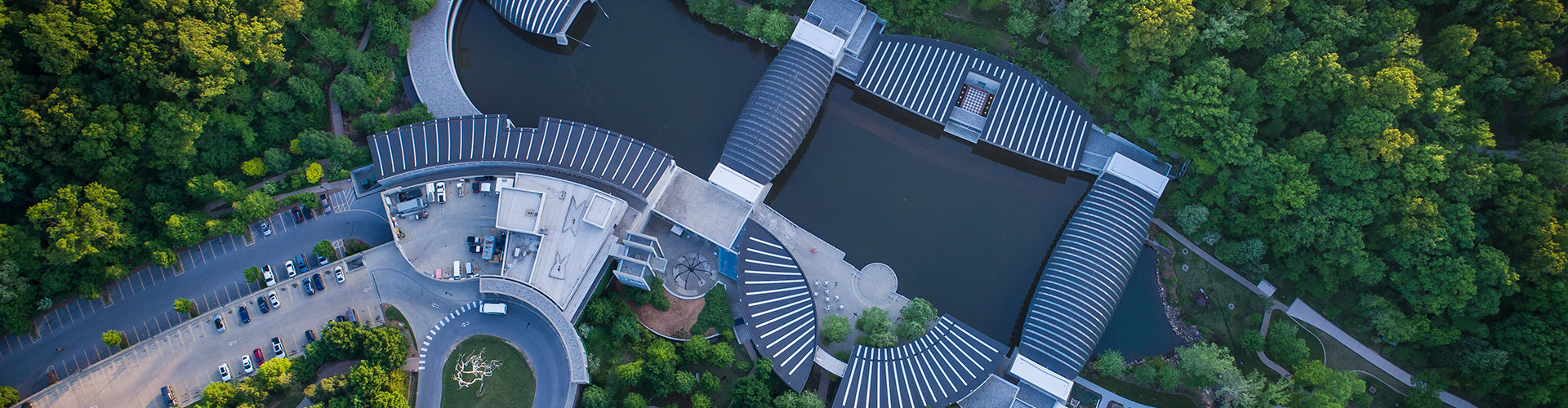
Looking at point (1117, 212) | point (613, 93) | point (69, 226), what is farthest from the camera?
point (613, 93)

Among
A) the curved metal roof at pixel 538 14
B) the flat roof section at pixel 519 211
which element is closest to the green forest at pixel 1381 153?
the curved metal roof at pixel 538 14

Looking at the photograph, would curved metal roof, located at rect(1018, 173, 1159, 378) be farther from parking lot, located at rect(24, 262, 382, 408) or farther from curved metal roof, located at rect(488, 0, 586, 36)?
parking lot, located at rect(24, 262, 382, 408)

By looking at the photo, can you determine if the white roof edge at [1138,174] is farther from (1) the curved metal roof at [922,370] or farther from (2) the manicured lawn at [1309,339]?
(1) the curved metal roof at [922,370]

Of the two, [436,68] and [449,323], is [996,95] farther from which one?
[449,323]

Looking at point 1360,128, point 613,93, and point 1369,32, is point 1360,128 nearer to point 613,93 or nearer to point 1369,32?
point 1369,32

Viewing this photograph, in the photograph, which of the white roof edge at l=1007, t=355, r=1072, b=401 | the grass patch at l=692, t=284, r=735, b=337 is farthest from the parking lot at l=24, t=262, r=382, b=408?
the white roof edge at l=1007, t=355, r=1072, b=401

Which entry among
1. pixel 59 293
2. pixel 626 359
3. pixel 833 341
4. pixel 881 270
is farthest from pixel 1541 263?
pixel 59 293
